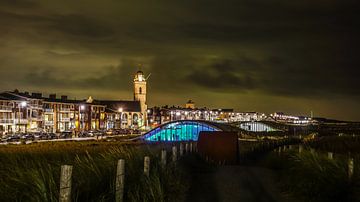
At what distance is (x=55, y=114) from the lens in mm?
131750

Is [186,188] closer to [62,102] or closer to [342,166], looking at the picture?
[342,166]

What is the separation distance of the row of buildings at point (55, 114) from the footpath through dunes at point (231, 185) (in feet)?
294

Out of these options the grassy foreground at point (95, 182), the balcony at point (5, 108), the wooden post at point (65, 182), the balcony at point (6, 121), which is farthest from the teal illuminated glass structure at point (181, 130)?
the wooden post at point (65, 182)

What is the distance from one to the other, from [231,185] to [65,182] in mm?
10437

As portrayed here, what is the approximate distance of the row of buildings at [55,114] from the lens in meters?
109

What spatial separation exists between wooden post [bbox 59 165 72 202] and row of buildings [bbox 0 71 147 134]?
100965 millimetres

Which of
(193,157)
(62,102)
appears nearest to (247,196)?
(193,157)

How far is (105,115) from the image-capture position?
556 ft

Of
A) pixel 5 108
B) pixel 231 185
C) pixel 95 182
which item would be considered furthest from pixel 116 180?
pixel 5 108

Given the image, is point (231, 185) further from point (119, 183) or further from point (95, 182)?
point (119, 183)

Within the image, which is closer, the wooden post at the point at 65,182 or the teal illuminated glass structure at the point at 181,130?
the wooden post at the point at 65,182

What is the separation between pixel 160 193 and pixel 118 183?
2.27 metres

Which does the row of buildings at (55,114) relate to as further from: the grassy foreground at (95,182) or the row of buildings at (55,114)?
the grassy foreground at (95,182)

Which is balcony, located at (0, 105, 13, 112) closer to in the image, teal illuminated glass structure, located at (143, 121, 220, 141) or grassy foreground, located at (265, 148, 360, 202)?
teal illuminated glass structure, located at (143, 121, 220, 141)
